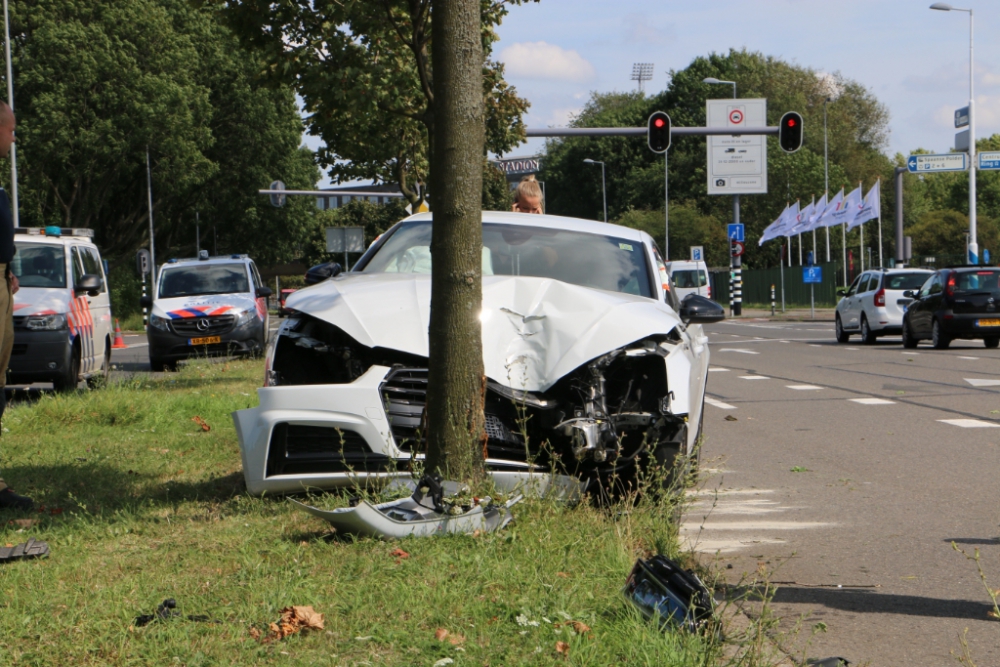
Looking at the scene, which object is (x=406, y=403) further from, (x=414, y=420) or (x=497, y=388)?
(x=497, y=388)

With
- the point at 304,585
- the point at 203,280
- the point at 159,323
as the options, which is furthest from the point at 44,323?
the point at 304,585

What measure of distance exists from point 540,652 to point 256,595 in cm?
113

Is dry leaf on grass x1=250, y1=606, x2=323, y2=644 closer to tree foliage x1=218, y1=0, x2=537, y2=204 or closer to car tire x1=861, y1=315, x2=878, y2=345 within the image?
tree foliage x1=218, y1=0, x2=537, y2=204

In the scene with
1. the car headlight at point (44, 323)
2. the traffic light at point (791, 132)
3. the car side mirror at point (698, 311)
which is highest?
the traffic light at point (791, 132)

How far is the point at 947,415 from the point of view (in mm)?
11594

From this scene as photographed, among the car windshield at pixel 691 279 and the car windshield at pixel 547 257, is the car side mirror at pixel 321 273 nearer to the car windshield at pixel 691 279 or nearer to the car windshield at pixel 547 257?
the car windshield at pixel 547 257

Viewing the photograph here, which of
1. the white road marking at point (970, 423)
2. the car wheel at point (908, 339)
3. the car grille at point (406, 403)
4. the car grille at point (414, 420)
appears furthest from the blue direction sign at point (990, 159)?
the car grille at point (406, 403)

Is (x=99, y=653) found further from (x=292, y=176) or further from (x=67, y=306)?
(x=292, y=176)

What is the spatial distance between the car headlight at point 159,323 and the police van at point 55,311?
12.6 feet

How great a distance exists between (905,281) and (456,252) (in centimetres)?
2347

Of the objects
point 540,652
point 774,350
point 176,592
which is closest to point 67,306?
point 176,592

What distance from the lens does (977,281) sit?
22781mm

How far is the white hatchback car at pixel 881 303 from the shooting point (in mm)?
26703

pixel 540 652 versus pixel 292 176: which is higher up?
pixel 292 176
